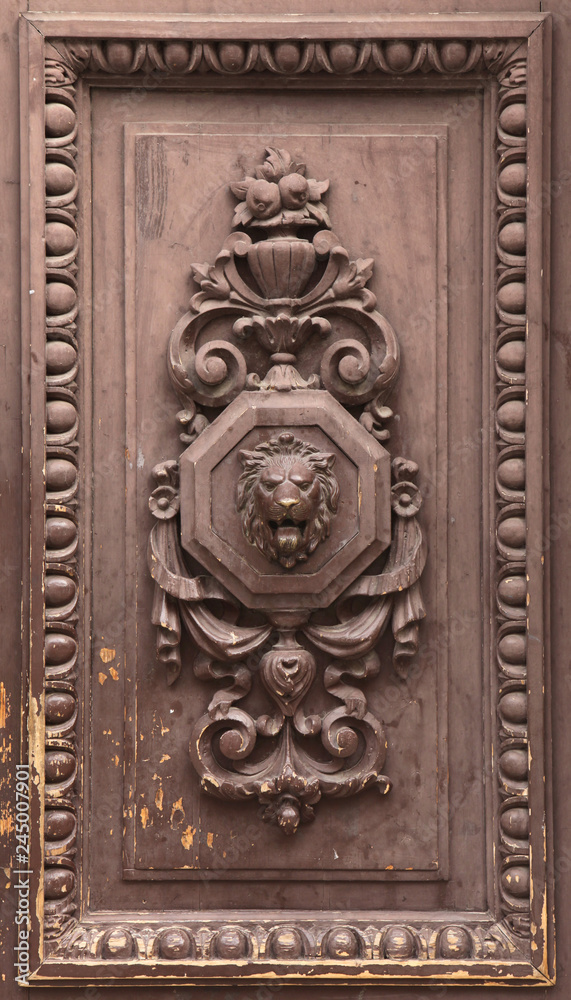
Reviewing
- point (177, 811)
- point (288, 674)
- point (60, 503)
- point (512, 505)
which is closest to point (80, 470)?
point (60, 503)

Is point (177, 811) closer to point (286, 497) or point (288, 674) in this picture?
point (288, 674)

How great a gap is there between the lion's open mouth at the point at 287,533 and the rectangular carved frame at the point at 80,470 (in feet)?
1.08

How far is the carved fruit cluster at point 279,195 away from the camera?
138 centimetres

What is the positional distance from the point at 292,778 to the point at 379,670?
219mm

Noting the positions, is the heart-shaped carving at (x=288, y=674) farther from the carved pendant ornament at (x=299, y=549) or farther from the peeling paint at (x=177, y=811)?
the peeling paint at (x=177, y=811)

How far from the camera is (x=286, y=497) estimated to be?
1.28 m

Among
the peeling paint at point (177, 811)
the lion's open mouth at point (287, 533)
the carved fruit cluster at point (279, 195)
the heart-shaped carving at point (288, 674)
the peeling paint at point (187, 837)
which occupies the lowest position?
the peeling paint at point (187, 837)

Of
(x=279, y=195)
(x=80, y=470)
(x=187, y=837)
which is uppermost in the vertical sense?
(x=279, y=195)

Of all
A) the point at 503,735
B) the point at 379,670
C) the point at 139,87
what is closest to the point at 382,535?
the point at 379,670

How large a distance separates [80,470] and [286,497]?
1.17 feet

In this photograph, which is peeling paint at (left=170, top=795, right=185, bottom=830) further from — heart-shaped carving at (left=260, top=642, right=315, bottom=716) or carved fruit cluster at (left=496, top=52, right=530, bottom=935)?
carved fruit cluster at (left=496, top=52, right=530, bottom=935)

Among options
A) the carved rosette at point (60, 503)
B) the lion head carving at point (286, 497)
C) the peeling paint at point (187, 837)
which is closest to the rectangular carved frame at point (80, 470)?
the carved rosette at point (60, 503)

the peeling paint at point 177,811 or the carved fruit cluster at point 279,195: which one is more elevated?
the carved fruit cluster at point 279,195

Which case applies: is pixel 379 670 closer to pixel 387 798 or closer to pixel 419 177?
pixel 387 798
